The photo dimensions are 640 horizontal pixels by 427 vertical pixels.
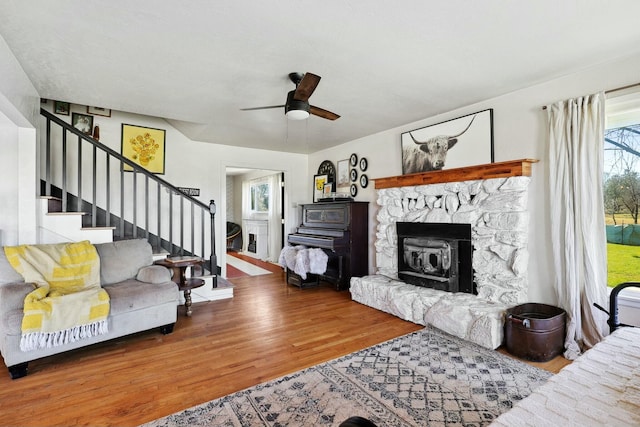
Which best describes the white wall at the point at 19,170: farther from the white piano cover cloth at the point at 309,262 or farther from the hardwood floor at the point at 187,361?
the white piano cover cloth at the point at 309,262

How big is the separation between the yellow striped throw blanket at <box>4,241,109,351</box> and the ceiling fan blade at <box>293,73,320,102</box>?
2.34 metres

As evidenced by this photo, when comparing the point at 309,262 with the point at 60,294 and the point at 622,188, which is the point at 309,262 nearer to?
the point at 60,294

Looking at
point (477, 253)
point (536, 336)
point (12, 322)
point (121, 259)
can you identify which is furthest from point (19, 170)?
point (536, 336)

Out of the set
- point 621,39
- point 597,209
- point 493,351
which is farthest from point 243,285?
point 621,39

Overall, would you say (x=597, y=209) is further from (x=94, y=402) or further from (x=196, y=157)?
(x=196, y=157)

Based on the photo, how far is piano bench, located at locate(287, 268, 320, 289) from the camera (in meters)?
4.85

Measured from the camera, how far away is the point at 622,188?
2.67 metres

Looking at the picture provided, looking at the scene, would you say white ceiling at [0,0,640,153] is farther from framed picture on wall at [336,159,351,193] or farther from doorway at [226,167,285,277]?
doorway at [226,167,285,277]

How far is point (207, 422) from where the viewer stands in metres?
1.76

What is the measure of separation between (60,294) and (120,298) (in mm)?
424

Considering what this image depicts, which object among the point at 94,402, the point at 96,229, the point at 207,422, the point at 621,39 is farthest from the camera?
the point at 96,229

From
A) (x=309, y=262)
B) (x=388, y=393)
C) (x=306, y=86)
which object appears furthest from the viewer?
(x=309, y=262)

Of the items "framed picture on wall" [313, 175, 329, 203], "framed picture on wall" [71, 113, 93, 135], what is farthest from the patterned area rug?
"framed picture on wall" [71, 113, 93, 135]

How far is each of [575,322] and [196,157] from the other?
5.31 meters
